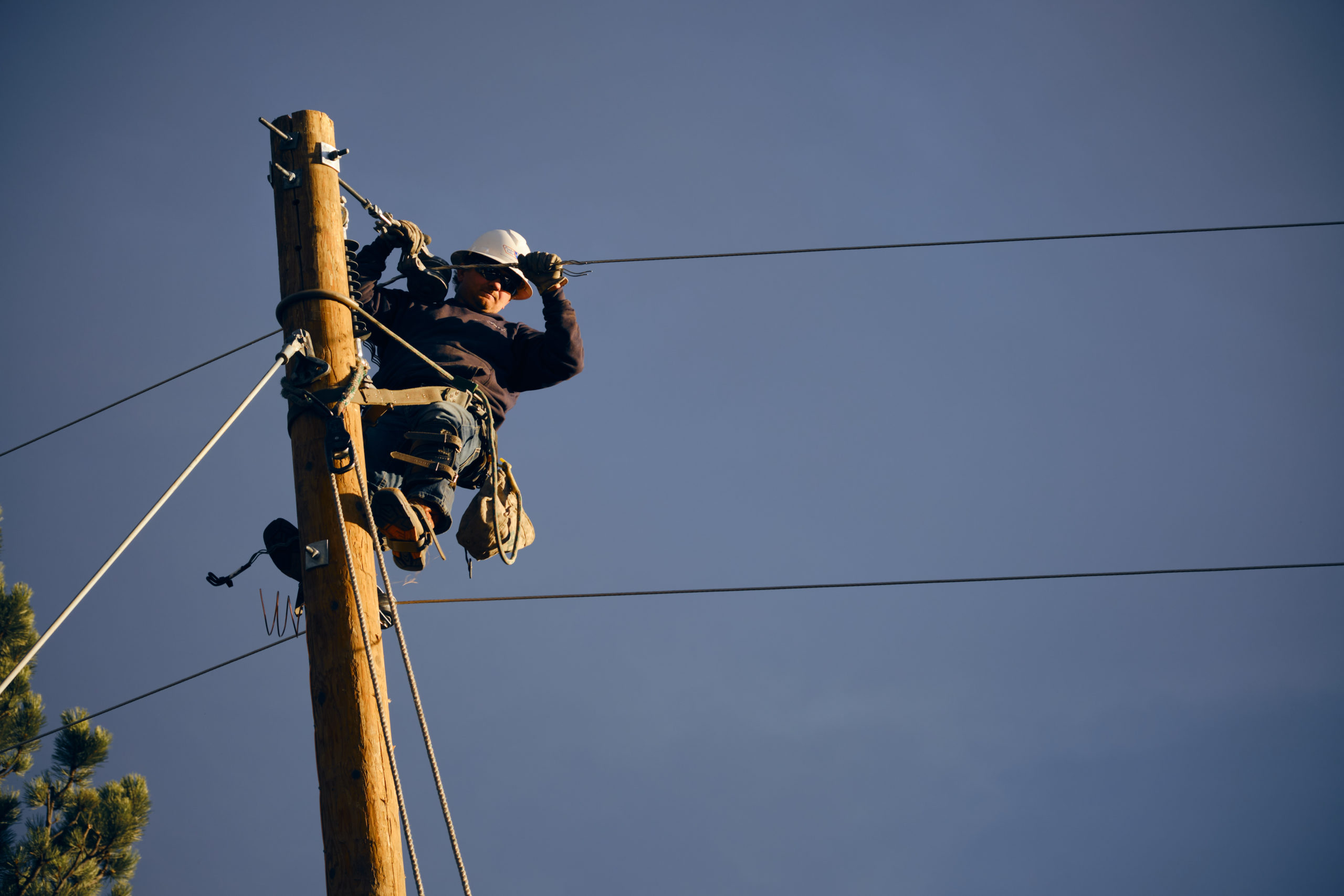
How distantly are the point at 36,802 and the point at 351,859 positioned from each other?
24.1 ft

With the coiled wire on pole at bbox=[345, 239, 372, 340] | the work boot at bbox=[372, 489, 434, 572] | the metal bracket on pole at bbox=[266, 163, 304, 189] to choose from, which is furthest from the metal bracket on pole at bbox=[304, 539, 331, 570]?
the metal bracket on pole at bbox=[266, 163, 304, 189]

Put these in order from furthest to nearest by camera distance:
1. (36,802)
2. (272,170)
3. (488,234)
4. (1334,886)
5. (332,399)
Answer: (1334,886), (36,802), (488,234), (272,170), (332,399)

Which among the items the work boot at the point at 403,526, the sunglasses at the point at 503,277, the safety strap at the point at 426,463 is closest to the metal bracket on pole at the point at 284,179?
the safety strap at the point at 426,463

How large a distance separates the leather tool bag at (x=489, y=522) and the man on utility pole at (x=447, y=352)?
14 cm

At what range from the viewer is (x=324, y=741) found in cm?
360

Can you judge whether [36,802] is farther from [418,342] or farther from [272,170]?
[272,170]

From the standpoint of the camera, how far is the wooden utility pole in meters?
3.48

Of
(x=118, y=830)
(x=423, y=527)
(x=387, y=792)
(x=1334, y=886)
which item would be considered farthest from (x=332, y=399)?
(x=1334, y=886)

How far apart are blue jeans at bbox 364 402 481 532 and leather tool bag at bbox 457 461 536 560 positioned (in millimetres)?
142

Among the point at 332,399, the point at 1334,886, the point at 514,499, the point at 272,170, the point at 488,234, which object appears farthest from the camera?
the point at 1334,886

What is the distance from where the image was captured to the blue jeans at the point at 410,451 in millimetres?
4641

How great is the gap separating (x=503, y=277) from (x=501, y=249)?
23 cm

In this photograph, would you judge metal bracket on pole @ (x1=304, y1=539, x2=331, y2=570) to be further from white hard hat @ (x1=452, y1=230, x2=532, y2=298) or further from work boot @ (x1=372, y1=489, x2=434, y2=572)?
white hard hat @ (x1=452, y1=230, x2=532, y2=298)

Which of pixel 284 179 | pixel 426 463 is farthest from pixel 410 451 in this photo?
pixel 284 179
